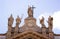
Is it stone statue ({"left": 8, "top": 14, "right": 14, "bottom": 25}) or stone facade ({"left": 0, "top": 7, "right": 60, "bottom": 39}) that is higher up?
stone statue ({"left": 8, "top": 14, "right": 14, "bottom": 25})

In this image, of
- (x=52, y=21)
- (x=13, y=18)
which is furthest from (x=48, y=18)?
(x=13, y=18)

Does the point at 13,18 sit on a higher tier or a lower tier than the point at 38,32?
higher

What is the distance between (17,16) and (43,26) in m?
4.71

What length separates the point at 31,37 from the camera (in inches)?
1452

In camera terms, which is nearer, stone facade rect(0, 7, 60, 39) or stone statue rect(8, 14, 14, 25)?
stone facade rect(0, 7, 60, 39)

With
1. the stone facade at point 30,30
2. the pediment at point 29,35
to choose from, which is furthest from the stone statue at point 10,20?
the pediment at point 29,35

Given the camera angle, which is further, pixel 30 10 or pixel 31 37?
pixel 30 10

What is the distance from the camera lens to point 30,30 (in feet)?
121

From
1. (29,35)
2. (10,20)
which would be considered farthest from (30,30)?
(10,20)

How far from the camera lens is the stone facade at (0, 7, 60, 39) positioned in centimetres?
3675

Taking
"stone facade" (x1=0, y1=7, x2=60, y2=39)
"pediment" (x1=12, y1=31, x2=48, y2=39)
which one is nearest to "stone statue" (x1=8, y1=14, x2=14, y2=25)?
"stone facade" (x1=0, y1=7, x2=60, y2=39)

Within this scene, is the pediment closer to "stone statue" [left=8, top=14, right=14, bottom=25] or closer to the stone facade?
the stone facade

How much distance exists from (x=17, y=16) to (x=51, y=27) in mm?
6022

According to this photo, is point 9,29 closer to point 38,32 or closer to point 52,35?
point 38,32
